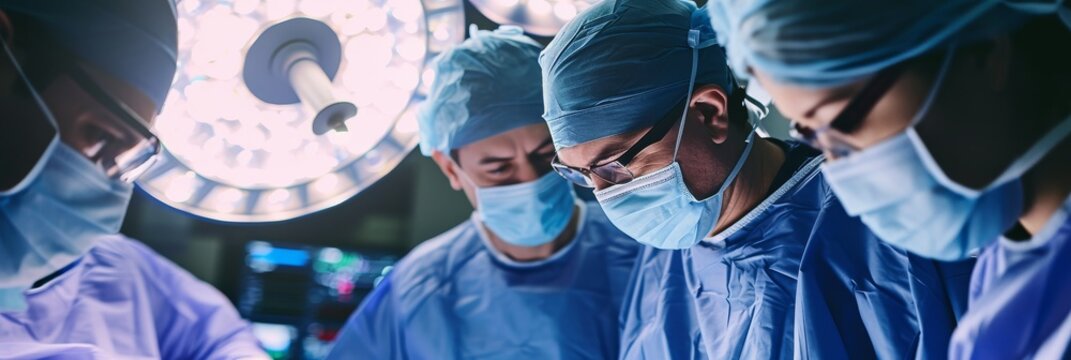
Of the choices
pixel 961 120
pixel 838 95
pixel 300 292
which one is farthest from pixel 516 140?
pixel 300 292

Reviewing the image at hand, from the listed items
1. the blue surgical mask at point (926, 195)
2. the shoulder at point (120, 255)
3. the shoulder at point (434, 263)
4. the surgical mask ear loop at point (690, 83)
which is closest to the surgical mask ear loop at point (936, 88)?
the blue surgical mask at point (926, 195)

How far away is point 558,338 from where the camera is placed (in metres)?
2.08

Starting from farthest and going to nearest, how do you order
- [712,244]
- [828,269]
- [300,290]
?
[300,290] < [712,244] < [828,269]

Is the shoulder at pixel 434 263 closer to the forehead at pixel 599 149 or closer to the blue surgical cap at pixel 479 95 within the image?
the blue surgical cap at pixel 479 95

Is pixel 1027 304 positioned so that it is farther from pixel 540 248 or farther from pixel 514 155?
pixel 540 248

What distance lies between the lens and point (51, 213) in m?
1.36

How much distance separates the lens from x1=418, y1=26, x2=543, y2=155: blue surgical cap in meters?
2.05

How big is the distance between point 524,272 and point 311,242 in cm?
351

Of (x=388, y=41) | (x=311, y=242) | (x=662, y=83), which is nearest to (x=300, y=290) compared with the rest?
(x=311, y=242)

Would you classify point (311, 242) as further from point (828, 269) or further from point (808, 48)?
point (808, 48)

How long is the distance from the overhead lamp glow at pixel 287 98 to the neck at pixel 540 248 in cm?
53

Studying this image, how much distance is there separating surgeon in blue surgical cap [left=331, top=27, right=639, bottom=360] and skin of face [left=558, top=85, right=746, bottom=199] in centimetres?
46

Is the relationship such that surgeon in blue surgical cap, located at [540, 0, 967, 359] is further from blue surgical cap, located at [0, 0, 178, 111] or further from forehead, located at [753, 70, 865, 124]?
blue surgical cap, located at [0, 0, 178, 111]

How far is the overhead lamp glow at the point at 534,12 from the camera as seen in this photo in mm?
1870
